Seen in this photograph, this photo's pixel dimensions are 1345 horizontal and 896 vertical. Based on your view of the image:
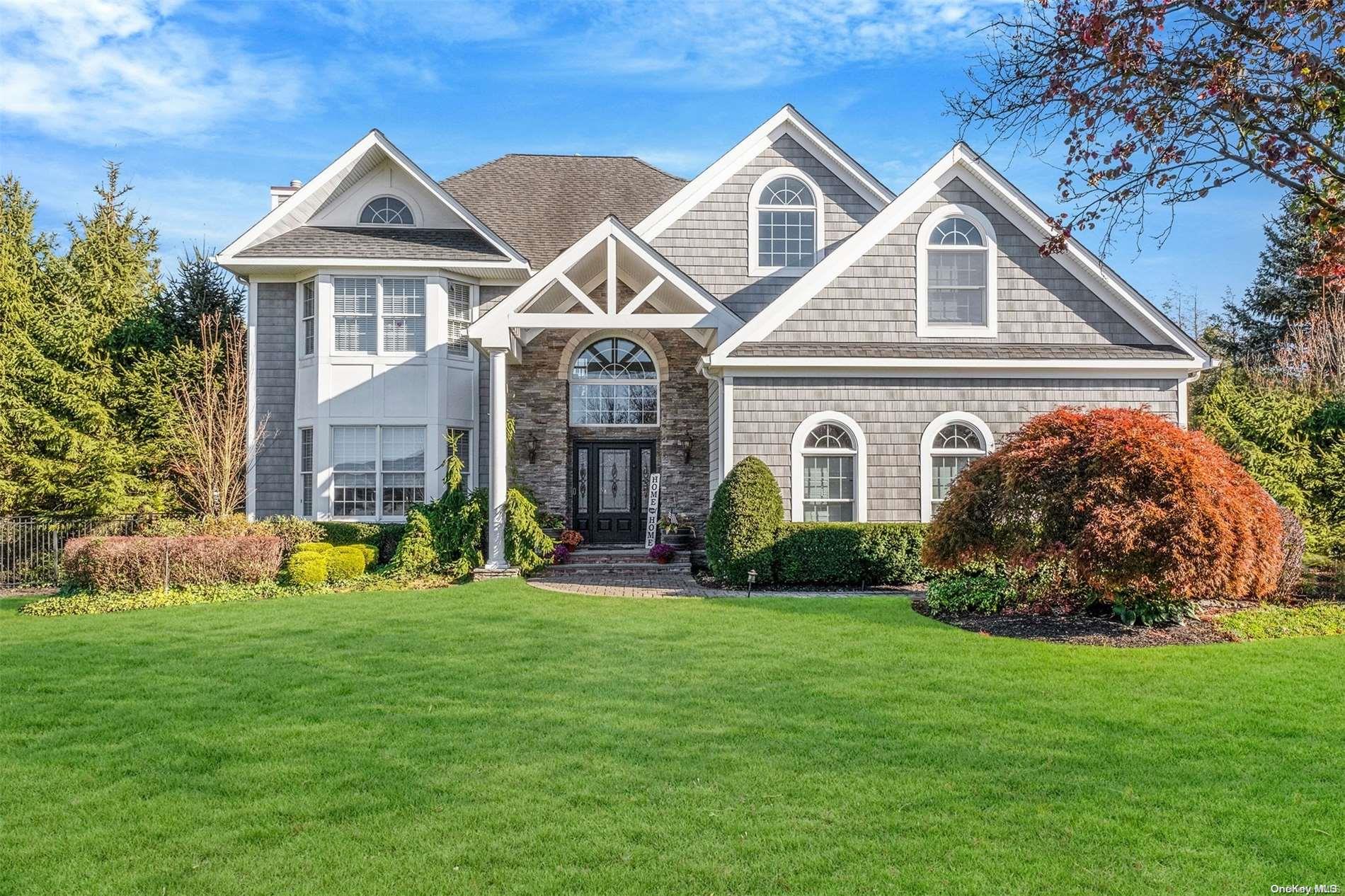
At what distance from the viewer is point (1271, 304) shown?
31.5 metres

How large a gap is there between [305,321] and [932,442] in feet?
40.8

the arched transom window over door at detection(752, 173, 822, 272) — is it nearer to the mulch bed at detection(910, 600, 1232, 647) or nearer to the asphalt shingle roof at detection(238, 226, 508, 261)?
the asphalt shingle roof at detection(238, 226, 508, 261)

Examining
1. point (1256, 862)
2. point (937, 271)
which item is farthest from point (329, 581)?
point (1256, 862)

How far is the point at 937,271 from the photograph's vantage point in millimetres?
16078

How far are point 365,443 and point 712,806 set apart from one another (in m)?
14.6

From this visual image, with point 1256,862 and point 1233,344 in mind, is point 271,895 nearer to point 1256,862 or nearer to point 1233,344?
point 1256,862

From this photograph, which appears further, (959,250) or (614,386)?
(614,386)

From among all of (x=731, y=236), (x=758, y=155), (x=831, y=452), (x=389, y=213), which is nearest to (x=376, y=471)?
(x=389, y=213)

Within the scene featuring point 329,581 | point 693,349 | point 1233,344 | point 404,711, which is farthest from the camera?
point 1233,344

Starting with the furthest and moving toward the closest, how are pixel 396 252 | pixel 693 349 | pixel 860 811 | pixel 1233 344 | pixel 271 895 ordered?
1. pixel 1233 344
2. pixel 693 349
3. pixel 396 252
4. pixel 860 811
5. pixel 271 895

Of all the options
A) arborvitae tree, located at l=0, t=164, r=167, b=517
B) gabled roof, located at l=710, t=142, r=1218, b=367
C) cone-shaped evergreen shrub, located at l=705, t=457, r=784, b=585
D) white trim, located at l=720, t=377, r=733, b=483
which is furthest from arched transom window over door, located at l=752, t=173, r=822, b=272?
arborvitae tree, located at l=0, t=164, r=167, b=517

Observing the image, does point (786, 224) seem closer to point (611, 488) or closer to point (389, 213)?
point (611, 488)

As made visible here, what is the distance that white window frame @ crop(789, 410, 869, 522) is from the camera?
15508 millimetres

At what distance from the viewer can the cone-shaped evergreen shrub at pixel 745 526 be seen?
14531mm
